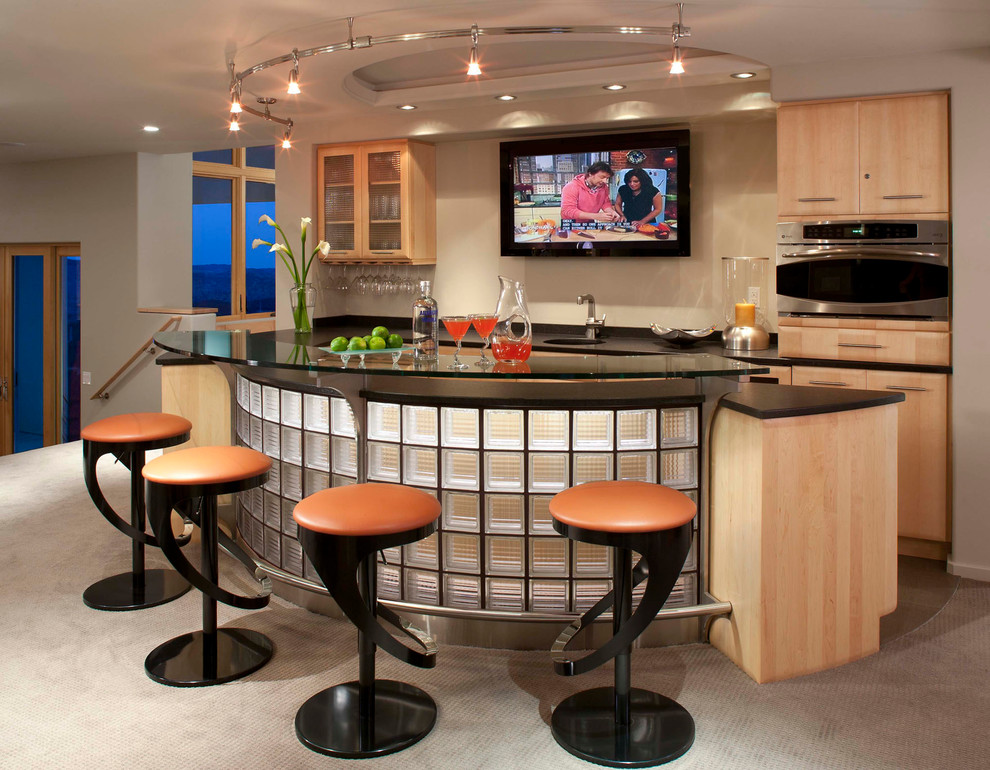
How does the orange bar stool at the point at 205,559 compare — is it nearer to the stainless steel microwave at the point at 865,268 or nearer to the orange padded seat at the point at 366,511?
the orange padded seat at the point at 366,511

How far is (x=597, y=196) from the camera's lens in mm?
5598

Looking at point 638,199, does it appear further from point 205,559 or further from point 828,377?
point 205,559

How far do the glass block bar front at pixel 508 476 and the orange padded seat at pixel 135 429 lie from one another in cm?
80

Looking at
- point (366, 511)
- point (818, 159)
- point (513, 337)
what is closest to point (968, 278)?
point (818, 159)

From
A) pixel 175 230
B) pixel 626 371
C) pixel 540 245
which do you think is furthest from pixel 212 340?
pixel 175 230

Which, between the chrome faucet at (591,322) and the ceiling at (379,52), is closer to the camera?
the ceiling at (379,52)

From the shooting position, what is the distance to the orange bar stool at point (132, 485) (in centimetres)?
355

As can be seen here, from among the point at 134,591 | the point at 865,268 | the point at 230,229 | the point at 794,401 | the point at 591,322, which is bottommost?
the point at 134,591

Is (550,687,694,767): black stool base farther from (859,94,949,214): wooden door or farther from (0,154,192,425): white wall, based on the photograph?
(0,154,192,425): white wall

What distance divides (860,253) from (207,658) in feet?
11.8

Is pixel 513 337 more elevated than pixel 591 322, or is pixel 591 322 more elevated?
pixel 591 322

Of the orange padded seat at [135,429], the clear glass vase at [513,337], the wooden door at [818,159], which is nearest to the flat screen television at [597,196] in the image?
the wooden door at [818,159]

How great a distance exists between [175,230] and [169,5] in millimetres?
5096

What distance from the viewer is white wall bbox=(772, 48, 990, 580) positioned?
4.05m
